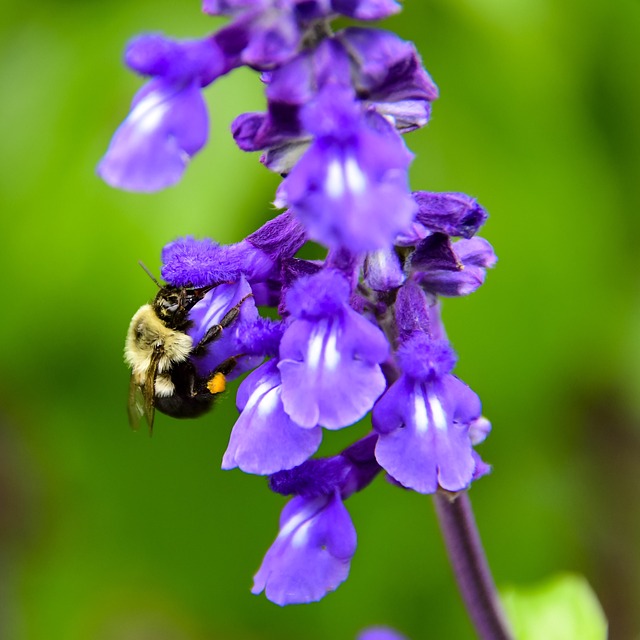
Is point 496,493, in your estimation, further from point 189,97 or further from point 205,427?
point 189,97

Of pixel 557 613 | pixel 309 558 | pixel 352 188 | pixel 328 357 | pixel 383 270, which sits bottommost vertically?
pixel 557 613

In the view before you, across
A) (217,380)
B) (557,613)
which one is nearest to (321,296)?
(217,380)

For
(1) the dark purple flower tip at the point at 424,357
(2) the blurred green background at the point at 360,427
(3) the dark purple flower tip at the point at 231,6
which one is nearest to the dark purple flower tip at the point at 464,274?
(1) the dark purple flower tip at the point at 424,357

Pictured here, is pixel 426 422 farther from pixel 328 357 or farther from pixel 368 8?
pixel 368 8

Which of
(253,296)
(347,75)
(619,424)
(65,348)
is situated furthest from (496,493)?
(347,75)

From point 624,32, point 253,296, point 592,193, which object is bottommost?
point 253,296

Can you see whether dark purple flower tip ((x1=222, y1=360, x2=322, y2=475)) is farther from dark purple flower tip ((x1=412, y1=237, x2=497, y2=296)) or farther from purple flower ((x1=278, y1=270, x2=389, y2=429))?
dark purple flower tip ((x1=412, y1=237, x2=497, y2=296))
